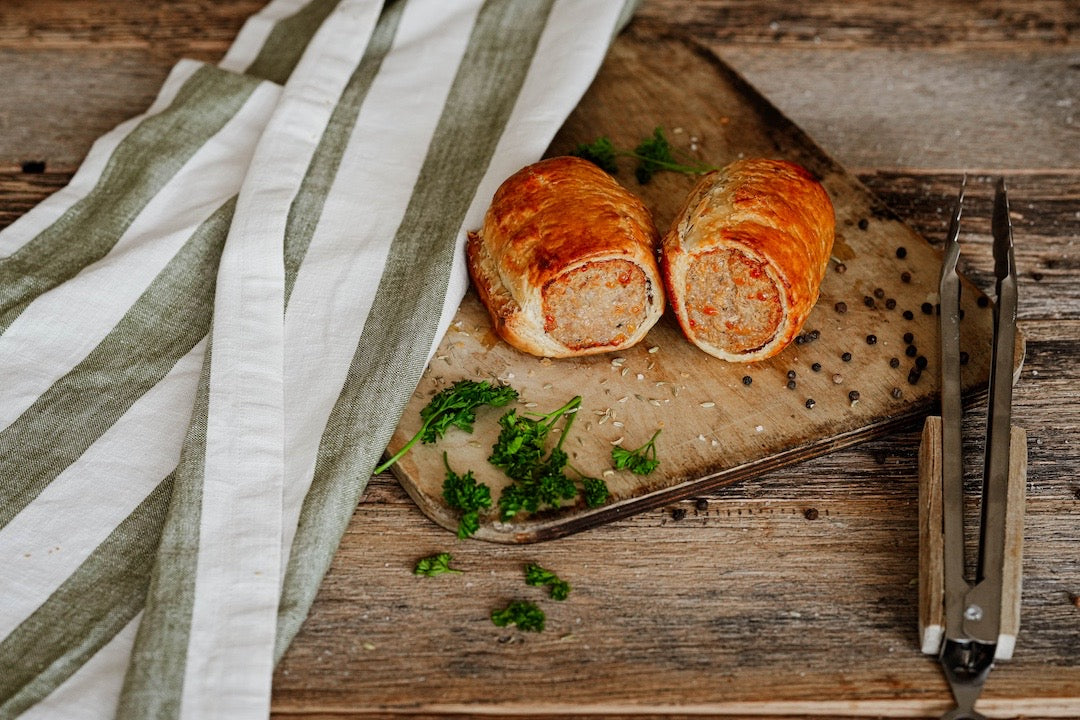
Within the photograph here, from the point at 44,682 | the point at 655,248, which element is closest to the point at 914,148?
the point at 655,248

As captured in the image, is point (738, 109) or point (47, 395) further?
point (738, 109)

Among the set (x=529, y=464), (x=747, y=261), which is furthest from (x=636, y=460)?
(x=747, y=261)

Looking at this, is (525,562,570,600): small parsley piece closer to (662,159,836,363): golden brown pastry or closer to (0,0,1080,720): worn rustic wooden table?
(0,0,1080,720): worn rustic wooden table

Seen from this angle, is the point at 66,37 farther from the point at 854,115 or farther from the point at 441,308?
the point at 854,115

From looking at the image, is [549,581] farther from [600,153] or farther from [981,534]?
[600,153]

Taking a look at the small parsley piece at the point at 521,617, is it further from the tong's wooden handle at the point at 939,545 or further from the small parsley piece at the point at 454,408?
the tong's wooden handle at the point at 939,545
